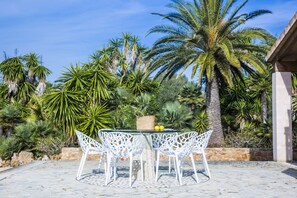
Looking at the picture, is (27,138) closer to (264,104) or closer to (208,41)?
(208,41)

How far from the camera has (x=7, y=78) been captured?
886 inches

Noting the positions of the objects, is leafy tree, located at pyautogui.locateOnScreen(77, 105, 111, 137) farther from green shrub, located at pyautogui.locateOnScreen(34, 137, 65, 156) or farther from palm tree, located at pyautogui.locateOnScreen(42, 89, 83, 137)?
green shrub, located at pyautogui.locateOnScreen(34, 137, 65, 156)

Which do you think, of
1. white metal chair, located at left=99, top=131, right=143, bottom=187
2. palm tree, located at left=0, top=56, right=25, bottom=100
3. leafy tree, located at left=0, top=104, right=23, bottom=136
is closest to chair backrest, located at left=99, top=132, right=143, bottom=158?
white metal chair, located at left=99, top=131, right=143, bottom=187

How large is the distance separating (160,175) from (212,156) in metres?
4.34

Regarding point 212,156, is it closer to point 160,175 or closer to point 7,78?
point 160,175

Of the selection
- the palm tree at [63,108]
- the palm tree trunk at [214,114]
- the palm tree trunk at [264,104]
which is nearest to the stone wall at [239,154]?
the palm tree trunk at [214,114]

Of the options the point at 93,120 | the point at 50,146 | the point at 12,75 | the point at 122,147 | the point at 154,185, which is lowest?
the point at 154,185

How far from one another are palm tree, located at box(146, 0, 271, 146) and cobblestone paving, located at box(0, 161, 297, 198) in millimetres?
5092

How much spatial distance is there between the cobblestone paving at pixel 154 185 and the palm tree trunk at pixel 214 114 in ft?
15.3

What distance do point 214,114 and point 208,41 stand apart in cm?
264

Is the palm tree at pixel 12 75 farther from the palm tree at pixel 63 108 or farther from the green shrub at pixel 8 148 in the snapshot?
the palm tree at pixel 63 108

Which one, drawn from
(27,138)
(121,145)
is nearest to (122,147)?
(121,145)

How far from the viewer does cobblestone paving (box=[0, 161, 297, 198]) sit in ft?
18.0

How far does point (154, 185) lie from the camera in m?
6.35
